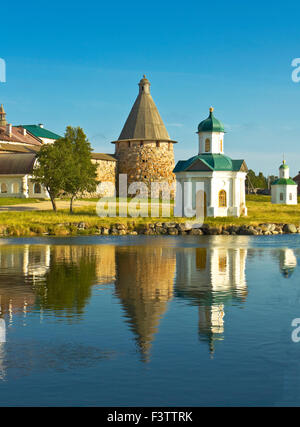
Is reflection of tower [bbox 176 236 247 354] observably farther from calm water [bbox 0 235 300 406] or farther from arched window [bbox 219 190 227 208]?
arched window [bbox 219 190 227 208]

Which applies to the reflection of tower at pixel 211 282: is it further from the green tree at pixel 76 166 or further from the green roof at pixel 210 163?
the green tree at pixel 76 166

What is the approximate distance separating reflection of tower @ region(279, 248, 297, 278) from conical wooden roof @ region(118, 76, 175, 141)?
47197mm

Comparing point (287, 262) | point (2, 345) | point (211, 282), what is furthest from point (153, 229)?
point (2, 345)

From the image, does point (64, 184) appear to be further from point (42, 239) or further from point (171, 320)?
point (171, 320)

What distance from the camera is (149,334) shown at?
1214 cm

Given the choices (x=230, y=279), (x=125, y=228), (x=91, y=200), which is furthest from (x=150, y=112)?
(x=230, y=279)

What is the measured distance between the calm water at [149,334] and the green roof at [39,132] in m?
62.0

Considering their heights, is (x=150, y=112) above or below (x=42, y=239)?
above

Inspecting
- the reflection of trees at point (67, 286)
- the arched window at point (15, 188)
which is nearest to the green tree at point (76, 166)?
the arched window at point (15, 188)

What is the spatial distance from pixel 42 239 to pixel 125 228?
756 centimetres

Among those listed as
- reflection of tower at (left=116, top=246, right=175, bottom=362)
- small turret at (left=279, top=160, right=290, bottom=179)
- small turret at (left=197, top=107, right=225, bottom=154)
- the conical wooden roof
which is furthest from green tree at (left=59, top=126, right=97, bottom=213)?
small turret at (left=279, top=160, right=290, bottom=179)

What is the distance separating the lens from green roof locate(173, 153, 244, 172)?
51969mm

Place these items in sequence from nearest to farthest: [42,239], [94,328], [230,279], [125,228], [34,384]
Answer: [34,384] → [94,328] → [230,279] → [42,239] → [125,228]

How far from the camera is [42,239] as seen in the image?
38156mm
